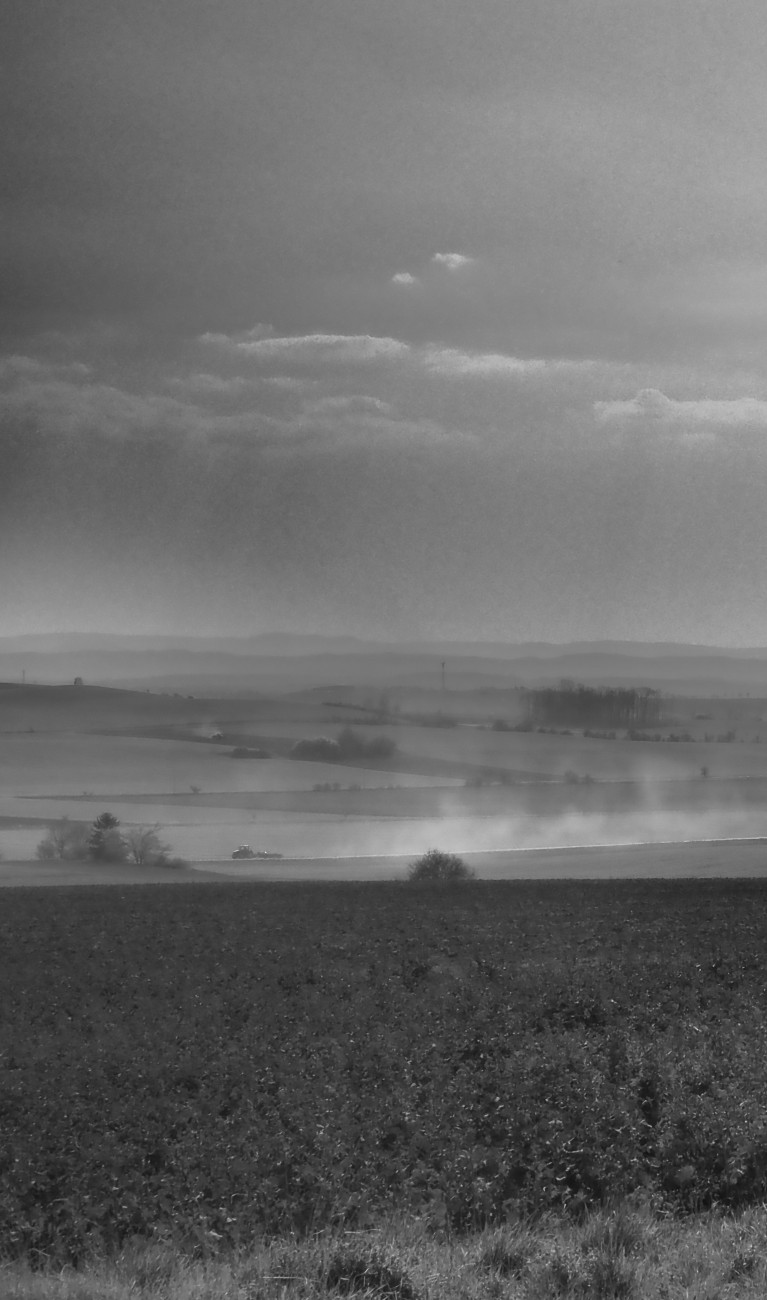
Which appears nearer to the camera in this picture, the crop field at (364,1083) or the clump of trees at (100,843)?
the crop field at (364,1083)

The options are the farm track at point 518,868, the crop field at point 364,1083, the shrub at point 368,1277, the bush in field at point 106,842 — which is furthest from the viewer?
the bush in field at point 106,842

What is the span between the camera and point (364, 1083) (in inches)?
420

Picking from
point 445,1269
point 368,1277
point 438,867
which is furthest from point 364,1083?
point 438,867

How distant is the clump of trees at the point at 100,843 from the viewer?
59469 mm

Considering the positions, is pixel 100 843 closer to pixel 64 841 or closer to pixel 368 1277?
pixel 64 841

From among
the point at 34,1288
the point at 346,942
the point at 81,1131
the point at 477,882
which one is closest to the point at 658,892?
the point at 477,882

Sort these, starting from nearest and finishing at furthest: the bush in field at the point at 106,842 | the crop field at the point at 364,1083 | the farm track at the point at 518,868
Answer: the crop field at the point at 364,1083, the farm track at the point at 518,868, the bush in field at the point at 106,842

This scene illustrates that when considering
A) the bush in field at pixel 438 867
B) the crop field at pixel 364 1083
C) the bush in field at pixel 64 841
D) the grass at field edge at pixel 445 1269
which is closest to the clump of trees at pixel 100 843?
the bush in field at pixel 64 841

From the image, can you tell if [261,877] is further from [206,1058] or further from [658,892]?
[206,1058]

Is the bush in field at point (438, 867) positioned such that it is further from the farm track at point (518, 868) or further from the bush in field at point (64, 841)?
the bush in field at point (64, 841)

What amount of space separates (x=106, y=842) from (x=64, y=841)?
9.22 feet

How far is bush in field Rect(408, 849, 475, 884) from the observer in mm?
46469

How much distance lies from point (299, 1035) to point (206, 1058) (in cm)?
138

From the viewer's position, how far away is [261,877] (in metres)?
49.1
